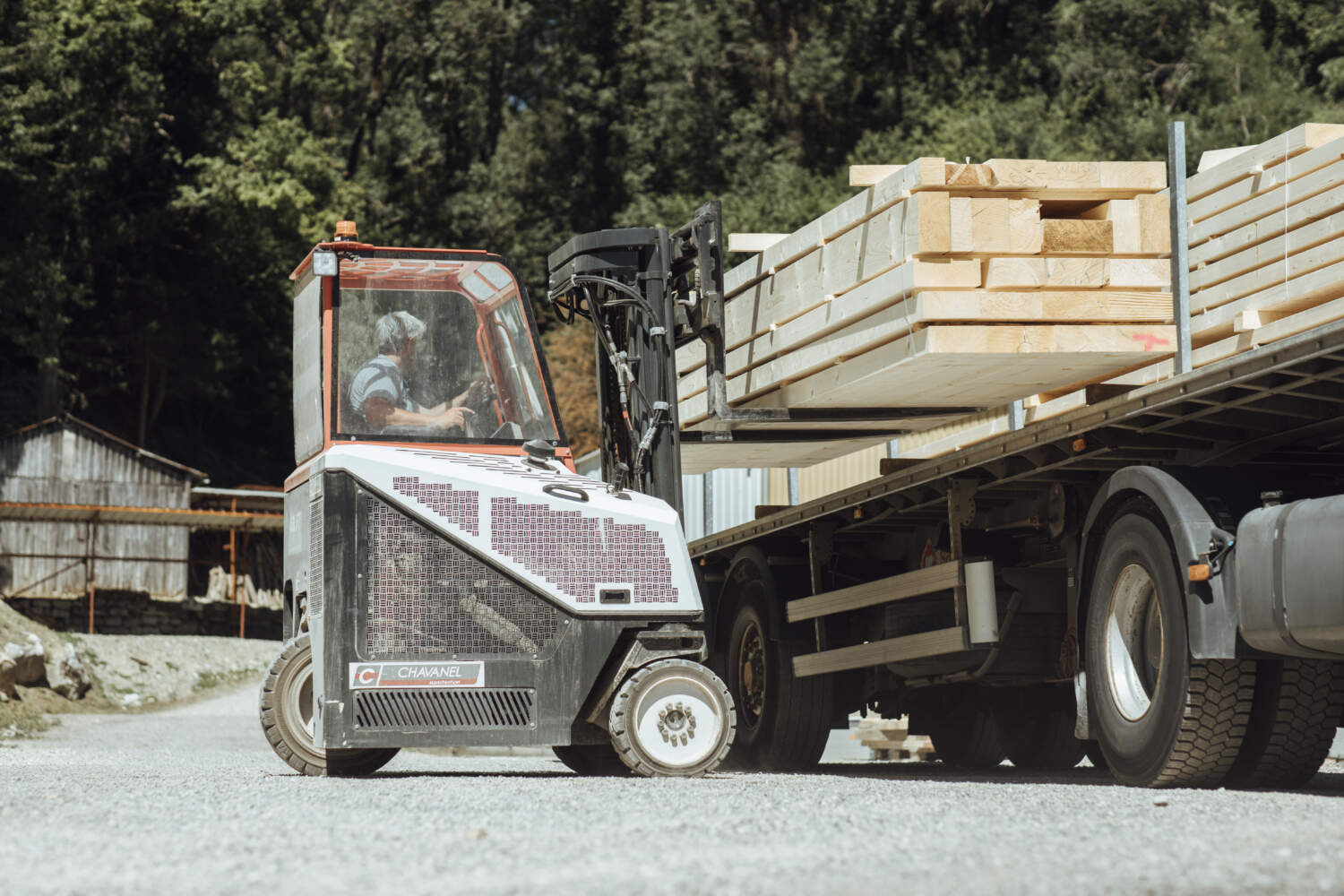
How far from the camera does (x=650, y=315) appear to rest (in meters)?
9.89

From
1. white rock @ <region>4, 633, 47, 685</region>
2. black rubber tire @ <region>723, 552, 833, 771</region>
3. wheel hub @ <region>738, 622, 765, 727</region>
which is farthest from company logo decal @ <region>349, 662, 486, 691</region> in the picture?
white rock @ <region>4, 633, 47, 685</region>

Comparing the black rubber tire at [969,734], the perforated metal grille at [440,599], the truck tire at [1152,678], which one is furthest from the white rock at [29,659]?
the truck tire at [1152,678]

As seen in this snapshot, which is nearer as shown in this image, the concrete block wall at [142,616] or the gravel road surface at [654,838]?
the gravel road surface at [654,838]

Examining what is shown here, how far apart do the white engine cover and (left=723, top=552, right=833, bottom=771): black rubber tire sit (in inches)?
119

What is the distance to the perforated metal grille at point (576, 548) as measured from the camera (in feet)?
29.6

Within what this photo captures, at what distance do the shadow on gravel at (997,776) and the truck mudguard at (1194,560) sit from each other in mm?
1099

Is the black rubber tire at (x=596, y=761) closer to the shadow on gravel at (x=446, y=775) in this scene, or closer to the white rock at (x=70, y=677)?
the shadow on gravel at (x=446, y=775)

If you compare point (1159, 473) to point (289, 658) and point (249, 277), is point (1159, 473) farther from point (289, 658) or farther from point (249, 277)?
point (249, 277)

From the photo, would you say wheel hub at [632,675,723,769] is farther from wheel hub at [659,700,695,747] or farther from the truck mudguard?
the truck mudguard

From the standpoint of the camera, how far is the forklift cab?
9.51 meters

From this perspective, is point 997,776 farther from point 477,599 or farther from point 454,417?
point 454,417

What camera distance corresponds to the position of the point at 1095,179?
8.45 meters

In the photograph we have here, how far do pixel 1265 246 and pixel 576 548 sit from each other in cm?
367

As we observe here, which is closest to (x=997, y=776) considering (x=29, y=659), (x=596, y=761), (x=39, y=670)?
(x=596, y=761)
